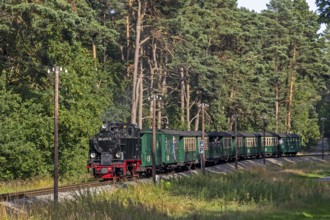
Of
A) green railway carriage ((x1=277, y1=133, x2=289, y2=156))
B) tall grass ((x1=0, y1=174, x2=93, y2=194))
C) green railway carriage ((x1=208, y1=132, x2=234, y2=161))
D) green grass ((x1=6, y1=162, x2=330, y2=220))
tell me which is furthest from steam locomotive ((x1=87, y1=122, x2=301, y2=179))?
green railway carriage ((x1=277, y1=133, x2=289, y2=156))

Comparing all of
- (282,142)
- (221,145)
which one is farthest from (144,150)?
(282,142)

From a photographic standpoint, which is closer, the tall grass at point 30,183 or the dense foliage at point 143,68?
the tall grass at point 30,183

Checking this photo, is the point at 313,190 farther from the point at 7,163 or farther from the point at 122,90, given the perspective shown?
the point at 122,90

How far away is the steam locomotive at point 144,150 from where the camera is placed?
37.4m

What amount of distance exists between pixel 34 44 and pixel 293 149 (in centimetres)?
5691

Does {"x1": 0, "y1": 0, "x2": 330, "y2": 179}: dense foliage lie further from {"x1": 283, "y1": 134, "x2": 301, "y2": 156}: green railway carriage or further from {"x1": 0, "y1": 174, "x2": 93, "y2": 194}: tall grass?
{"x1": 283, "y1": 134, "x2": 301, "y2": 156}: green railway carriage

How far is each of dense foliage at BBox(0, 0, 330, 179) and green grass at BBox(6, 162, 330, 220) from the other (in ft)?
40.7

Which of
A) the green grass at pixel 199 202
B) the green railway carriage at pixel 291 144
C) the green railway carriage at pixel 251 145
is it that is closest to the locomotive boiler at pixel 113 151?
the green grass at pixel 199 202

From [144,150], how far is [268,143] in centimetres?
4296

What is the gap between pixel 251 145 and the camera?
255 feet

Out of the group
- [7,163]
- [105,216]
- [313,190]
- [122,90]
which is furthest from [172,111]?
[105,216]

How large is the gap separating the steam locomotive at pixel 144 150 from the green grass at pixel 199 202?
5.46 meters

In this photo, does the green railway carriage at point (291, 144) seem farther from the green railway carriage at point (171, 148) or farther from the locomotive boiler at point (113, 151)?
the locomotive boiler at point (113, 151)

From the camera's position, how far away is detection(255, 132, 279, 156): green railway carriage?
79938 millimetres
